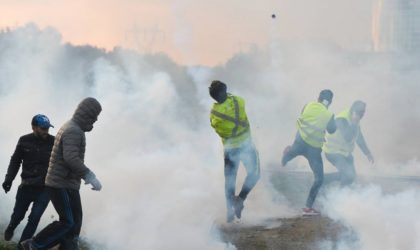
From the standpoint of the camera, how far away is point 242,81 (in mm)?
25578

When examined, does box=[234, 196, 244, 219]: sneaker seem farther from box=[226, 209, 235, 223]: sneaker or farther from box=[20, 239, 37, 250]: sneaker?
box=[20, 239, 37, 250]: sneaker

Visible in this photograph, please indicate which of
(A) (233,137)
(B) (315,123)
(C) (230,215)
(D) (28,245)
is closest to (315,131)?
(B) (315,123)

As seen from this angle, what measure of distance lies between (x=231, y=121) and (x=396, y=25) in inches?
1224

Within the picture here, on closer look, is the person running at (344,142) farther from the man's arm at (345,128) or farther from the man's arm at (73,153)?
the man's arm at (73,153)

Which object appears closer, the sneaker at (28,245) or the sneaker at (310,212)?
the sneaker at (28,245)

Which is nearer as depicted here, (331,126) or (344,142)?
(331,126)

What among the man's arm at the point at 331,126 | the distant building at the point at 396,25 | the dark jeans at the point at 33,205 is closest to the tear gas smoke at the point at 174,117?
the dark jeans at the point at 33,205

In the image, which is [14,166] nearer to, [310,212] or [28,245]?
[28,245]

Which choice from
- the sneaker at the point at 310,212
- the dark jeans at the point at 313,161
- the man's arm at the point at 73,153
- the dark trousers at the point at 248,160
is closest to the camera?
the man's arm at the point at 73,153

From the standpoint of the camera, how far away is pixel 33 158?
276 inches

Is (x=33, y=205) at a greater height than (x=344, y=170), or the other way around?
(x=344, y=170)

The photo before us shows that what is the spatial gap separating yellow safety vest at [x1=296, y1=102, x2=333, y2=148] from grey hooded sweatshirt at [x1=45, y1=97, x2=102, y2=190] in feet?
10.1

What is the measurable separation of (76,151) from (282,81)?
676 inches

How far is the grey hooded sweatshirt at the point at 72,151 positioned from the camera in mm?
6148
